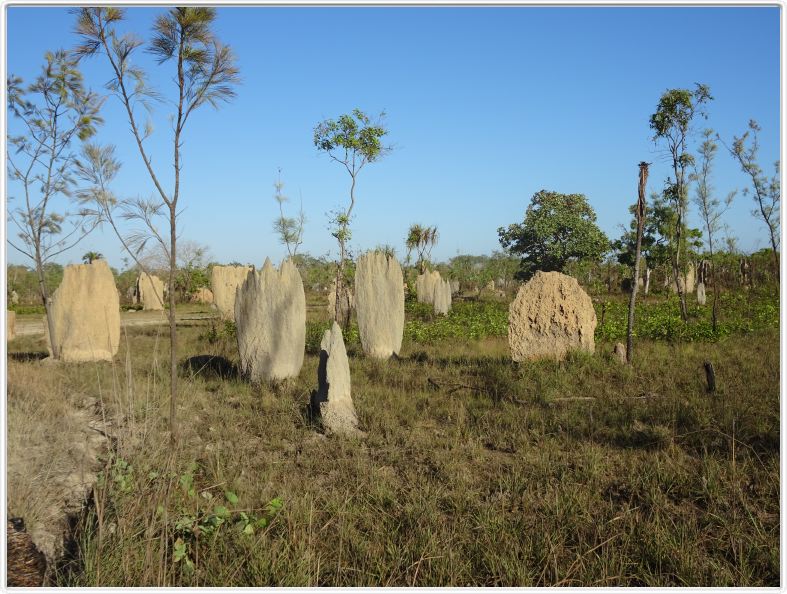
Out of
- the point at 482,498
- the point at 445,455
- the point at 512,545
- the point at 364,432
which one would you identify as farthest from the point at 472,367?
the point at 512,545

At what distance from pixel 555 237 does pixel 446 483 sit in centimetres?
2865

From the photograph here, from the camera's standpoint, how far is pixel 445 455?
553 centimetres

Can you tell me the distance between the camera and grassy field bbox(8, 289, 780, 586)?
3.50 metres

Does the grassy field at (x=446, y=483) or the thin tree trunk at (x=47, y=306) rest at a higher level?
the thin tree trunk at (x=47, y=306)

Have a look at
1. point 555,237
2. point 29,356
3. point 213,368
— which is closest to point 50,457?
point 213,368

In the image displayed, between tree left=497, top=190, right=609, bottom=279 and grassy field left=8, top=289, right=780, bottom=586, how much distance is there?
74.8ft

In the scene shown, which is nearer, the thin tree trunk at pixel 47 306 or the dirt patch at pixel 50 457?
the dirt patch at pixel 50 457

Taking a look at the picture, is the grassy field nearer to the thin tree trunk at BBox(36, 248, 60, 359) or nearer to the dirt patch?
the dirt patch

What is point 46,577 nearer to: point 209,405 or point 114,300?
point 209,405

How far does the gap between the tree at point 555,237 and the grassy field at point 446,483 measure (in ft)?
74.8

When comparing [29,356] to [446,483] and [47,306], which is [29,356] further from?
[446,483]

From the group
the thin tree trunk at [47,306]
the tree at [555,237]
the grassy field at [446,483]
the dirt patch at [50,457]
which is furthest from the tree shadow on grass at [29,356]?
the tree at [555,237]

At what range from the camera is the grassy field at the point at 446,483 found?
138 inches

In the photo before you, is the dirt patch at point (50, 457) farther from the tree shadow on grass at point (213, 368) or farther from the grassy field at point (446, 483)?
the tree shadow on grass at point (213, 368)
